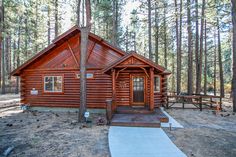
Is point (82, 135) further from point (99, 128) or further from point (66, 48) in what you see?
point (66, 48)

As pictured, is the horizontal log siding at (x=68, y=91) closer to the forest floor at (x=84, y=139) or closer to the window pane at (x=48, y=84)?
the window pane at (x=48, y=84)

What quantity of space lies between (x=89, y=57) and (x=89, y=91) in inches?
86.7

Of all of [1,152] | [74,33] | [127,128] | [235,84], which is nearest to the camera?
[1,152]

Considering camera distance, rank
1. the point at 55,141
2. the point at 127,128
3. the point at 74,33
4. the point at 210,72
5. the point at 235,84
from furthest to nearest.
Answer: the point at 210,72
the point at 74,33
the point at 235,84
the point at 127,128
the point at 55,141

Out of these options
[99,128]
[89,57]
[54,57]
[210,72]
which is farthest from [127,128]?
[210,72]

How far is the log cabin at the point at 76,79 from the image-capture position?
11688 mm

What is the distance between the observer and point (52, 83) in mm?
12539

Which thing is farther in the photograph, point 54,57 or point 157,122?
point 54,57

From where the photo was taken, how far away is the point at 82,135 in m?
6.71

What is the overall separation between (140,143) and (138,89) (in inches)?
247

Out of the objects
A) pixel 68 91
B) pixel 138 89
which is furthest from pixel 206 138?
pixel 68 91

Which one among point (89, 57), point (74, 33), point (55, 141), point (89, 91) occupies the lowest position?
point (55, 141)

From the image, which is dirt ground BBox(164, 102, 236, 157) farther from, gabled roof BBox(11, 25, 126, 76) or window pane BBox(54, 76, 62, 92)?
window pane BBox(54, 76, 62, 92)

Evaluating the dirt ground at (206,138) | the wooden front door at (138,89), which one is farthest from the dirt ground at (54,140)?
the wooden front door at (138,89)
